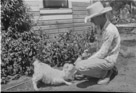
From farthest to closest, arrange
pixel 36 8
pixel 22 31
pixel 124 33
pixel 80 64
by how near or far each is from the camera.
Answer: pixel 124 33
pixel 36 8
pixel 22 31
pixel 80 64

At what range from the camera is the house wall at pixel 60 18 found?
540cm

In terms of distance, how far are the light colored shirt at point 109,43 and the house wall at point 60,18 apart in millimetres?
2286

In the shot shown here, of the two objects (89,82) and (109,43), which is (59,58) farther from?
(109,43)

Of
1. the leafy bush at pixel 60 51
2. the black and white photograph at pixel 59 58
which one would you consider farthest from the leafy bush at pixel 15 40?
the leafy bush at pixel 60 51

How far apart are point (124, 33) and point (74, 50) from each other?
6361 mm

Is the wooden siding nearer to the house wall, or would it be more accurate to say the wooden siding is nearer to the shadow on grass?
the house wall

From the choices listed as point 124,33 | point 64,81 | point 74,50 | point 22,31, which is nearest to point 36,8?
point 22,31

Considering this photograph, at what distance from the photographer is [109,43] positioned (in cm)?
299

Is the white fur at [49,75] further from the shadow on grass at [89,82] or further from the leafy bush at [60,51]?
the leafy bush at [60,51]

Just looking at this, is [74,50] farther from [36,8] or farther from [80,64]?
[36,8]

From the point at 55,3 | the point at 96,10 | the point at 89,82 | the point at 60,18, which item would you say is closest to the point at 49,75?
the point at 89,82

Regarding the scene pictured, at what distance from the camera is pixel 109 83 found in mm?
3211

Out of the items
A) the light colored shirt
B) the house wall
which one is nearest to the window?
the house wall

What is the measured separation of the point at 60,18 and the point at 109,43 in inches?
129
